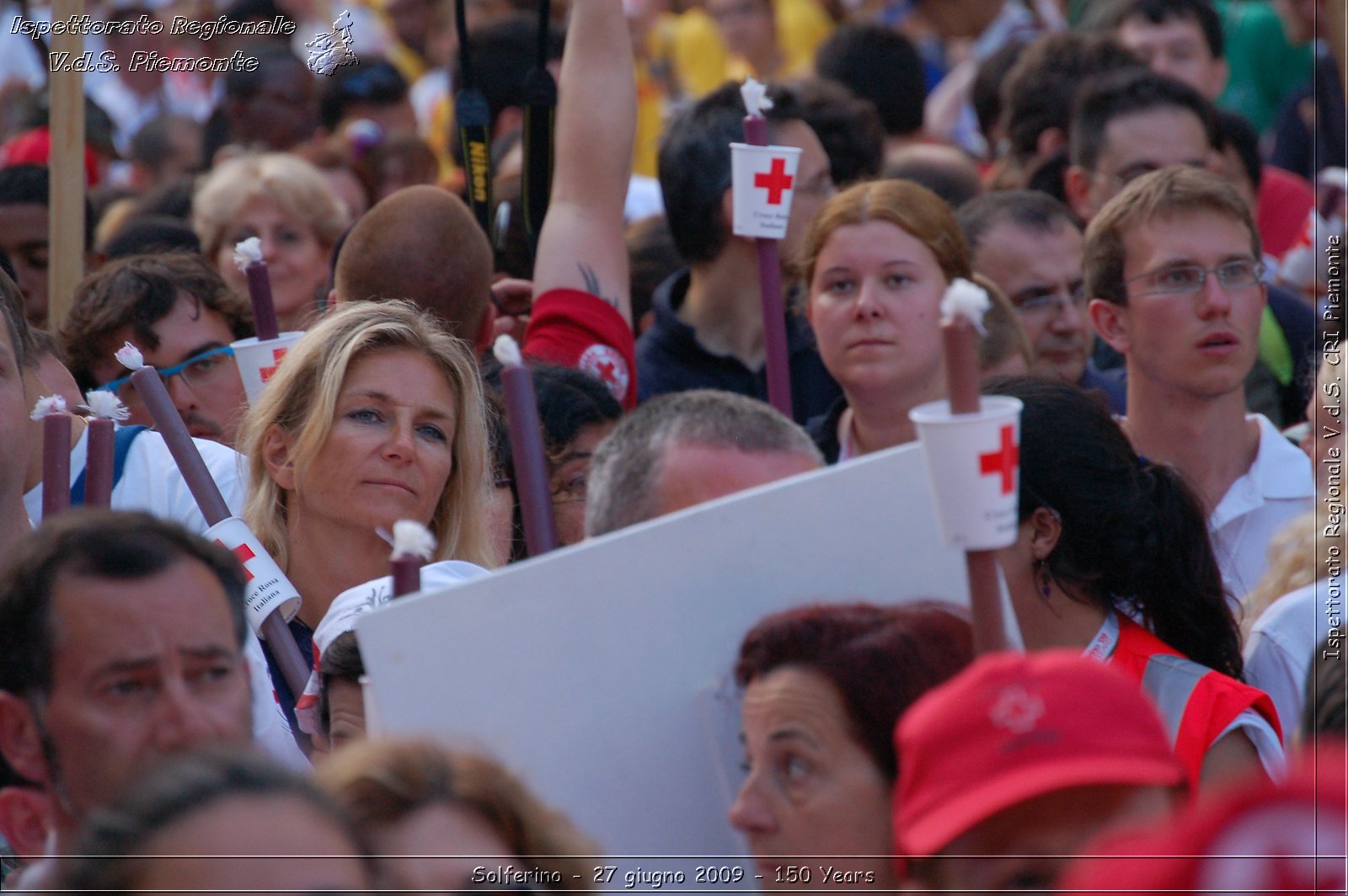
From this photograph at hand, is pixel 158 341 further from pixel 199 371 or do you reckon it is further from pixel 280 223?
pixel 280 223

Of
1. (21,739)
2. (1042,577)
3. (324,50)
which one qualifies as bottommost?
(1042,577)

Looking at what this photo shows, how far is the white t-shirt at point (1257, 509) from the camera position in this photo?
3627mm

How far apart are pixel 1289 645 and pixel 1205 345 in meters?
1.05

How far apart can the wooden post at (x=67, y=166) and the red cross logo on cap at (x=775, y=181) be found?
161 centimetres

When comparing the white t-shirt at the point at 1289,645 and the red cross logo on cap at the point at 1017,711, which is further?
the white t-shirt at the point at 1289,645

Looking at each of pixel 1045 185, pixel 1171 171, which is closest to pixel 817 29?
pixel 1045 185

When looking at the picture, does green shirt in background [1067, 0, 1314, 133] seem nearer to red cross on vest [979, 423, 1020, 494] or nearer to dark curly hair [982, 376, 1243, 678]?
dark curly hair [982, 376, 1243, 678]

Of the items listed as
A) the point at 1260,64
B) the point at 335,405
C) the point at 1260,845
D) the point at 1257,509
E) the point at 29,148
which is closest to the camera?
the point at 1260,845

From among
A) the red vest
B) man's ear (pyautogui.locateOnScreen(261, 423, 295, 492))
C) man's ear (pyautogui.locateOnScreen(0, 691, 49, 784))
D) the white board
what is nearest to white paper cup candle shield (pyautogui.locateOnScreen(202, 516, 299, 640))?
man's ear (pyautogui.locateOnScreen(261, 423, 295, 492))

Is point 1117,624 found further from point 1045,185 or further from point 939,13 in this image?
point 939,13

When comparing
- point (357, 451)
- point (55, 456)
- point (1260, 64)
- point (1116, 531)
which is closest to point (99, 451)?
point (55, 456)

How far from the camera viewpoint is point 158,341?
4012 millimetres

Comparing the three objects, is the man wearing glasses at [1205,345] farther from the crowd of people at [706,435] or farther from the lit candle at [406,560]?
the lit candle at [406,560]

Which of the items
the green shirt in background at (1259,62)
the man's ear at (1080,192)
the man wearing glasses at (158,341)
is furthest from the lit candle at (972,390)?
the green shirt in background at (1259,62)
